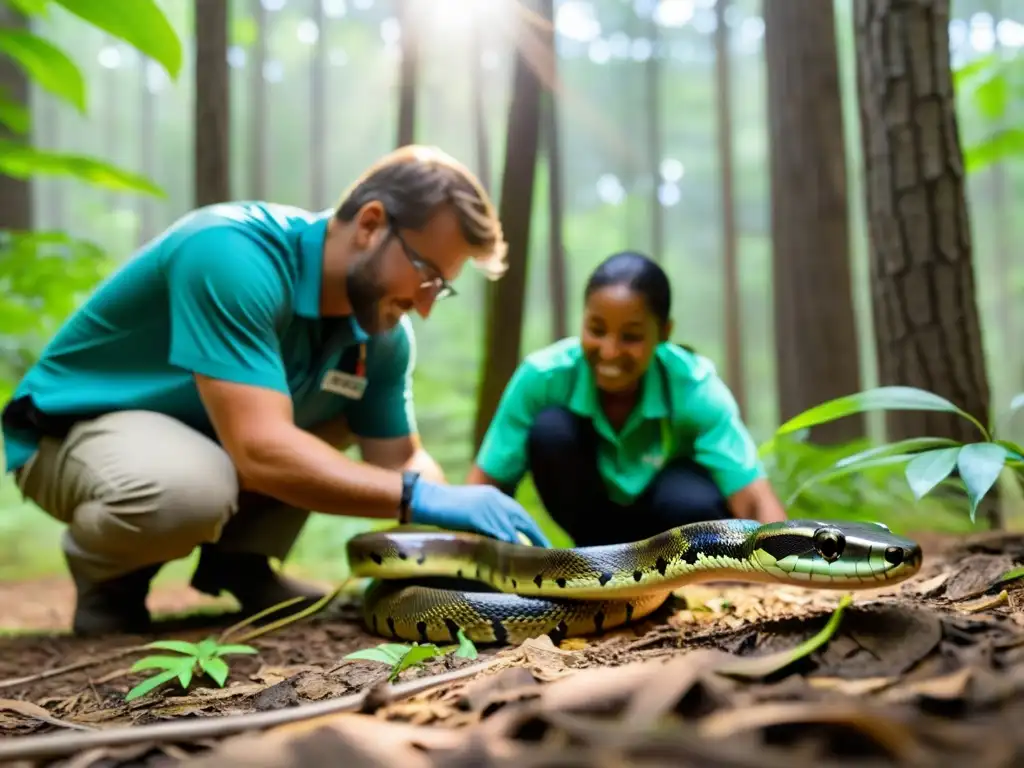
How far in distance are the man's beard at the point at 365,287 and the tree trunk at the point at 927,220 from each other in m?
2.23

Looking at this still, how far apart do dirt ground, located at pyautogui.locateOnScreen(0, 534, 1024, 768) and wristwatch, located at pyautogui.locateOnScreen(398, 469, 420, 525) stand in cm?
81

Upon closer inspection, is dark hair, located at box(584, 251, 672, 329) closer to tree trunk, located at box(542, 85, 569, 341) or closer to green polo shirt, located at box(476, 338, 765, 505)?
green polo shirt, located at box(476, 338, 765, 505)

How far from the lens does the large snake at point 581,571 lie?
1.64 metres

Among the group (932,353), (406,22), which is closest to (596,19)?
(406,22)

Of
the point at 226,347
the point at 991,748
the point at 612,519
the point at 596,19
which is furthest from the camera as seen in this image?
the point at 596,19

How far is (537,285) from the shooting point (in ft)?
101

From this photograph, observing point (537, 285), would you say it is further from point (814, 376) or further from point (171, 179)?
point (814, 376)

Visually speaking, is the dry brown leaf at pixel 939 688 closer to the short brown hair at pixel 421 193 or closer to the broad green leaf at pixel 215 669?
the broad green leaf at pixel 215 669

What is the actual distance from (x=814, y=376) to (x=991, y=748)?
4585mm

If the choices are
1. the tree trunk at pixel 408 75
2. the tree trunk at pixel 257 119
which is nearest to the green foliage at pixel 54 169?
the tree trunk at pixel 408 75

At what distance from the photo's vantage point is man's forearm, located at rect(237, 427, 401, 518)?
2479 millimetres

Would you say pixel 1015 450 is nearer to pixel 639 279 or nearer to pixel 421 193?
pixel 639 279

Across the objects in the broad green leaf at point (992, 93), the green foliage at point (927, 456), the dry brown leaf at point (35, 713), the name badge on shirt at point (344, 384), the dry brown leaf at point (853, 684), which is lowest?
the dry brown leaf at point (35, 713)

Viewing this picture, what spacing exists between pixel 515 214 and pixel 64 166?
7.75ft
